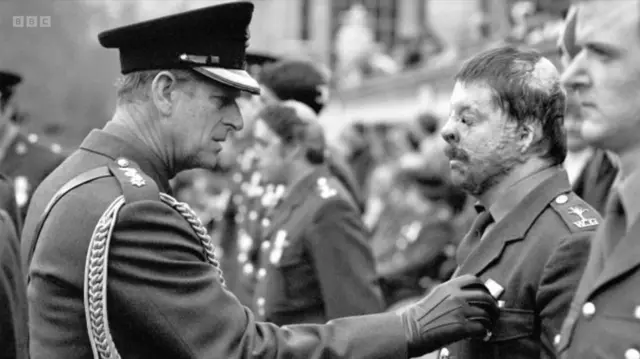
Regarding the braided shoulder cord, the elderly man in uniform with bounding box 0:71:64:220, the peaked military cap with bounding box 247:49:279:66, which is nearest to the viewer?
the braided shoulder cord

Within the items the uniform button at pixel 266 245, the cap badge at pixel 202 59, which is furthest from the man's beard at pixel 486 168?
the uniform button at pixel 266 245

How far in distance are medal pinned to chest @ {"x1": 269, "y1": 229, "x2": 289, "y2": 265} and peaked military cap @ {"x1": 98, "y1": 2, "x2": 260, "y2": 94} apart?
6.75ft

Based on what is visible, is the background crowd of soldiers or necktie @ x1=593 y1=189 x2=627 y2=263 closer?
necktie @ x1=593 y1=189 x2=627 y2=263

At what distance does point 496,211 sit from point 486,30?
36.3 ft

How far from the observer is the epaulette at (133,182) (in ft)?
10.4

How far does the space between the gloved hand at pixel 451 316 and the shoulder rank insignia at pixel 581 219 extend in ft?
1.12

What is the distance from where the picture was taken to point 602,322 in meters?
2.70

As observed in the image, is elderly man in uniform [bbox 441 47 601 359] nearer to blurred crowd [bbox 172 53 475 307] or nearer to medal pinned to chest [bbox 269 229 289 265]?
medal pinned to chest [bbox 269 229 289 265]

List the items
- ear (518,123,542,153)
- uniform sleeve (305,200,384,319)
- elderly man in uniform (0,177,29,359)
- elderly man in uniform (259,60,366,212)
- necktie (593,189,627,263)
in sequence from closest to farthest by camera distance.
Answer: necktie (593,189,627,263)
ear (518,123,542,153)
elderly man in uniform (0,177,29,359)
uniform sleeve (305,200,384,319)
elderly man in uniform (259,60,366,212)

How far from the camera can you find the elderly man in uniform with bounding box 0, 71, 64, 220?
6723 millimetres

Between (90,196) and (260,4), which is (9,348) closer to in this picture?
(90,196)

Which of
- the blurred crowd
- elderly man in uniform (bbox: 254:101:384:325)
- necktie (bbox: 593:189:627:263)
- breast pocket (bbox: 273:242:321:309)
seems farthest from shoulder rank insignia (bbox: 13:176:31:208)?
necktie (bbox: 593:189:627:263)

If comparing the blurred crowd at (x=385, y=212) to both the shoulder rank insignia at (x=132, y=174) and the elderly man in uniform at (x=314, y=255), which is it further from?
the shoulder rank insignia at (x=132, y=174)

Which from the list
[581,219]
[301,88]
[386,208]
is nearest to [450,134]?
[581,219]
